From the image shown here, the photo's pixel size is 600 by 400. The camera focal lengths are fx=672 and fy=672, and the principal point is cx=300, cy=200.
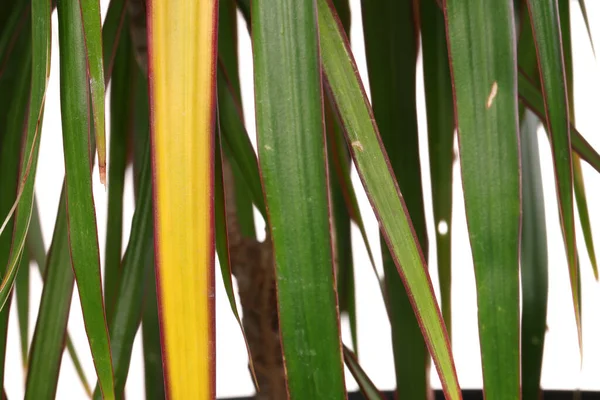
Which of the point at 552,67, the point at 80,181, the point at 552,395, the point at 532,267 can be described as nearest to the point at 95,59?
the point at 80,181

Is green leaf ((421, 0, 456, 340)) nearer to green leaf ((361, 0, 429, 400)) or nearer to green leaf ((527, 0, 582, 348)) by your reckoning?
green leaf ((361, 0, 429, 400))

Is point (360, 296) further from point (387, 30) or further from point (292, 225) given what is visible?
point (292, 225)

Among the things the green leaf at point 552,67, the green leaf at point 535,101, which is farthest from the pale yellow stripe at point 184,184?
the green leaf at point 535,101

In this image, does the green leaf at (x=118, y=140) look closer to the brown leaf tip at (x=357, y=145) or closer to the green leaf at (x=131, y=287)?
the green leaf at (x=131, y=287)

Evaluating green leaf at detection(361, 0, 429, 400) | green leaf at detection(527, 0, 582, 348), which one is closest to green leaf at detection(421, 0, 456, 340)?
green leaf at detection(361, 0, 429, 400)

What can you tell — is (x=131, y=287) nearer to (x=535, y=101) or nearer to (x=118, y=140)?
(x=118, y=140)

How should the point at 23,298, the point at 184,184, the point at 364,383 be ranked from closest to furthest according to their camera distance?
the point at 184,184 < the point at 364,383 < the point at 23,298
